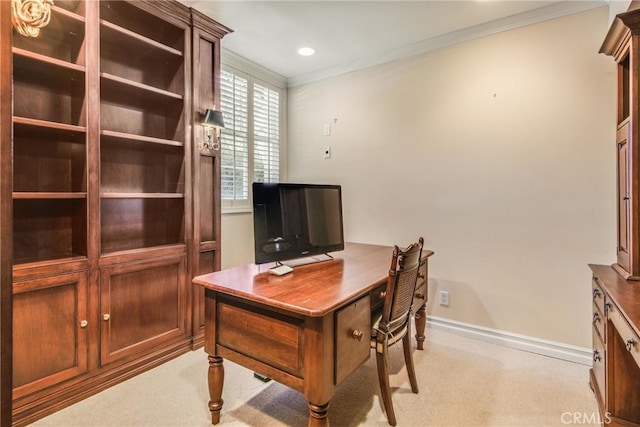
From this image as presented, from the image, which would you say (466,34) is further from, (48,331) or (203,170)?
(48,331)

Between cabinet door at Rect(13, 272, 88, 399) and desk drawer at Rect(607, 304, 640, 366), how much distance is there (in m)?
2.82

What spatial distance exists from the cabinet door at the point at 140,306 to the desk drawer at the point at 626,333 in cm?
269

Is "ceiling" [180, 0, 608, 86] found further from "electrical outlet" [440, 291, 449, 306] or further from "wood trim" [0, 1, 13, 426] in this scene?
"electrical outlet" [440, 291, 449, 306]

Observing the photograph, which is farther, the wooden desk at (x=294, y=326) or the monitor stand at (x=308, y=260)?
the monitor stand at (x=308, y=260)

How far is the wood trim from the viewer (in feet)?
3.03

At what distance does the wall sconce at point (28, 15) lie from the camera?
4.10ft

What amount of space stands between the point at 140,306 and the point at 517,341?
3040 mm

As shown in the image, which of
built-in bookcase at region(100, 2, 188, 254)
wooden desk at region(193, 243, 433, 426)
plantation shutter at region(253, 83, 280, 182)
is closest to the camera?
wooden desk at region(193, 243, 433, 426)

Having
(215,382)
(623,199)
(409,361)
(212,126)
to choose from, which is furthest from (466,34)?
(215,382)

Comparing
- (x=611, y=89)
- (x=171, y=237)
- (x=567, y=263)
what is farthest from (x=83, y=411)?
(x=611, y=89)

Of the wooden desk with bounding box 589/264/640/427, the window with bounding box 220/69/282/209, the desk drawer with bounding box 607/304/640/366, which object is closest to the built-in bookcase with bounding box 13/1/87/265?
the window with bounding box 220/69/282/209

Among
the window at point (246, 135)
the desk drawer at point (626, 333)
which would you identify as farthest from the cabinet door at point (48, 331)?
the desk drawer at point (626, 333)

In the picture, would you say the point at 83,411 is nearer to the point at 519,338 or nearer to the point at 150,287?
the point at 150,287

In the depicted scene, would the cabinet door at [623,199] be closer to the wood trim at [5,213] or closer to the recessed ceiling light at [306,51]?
the recessed ceiling light at [306,51]
